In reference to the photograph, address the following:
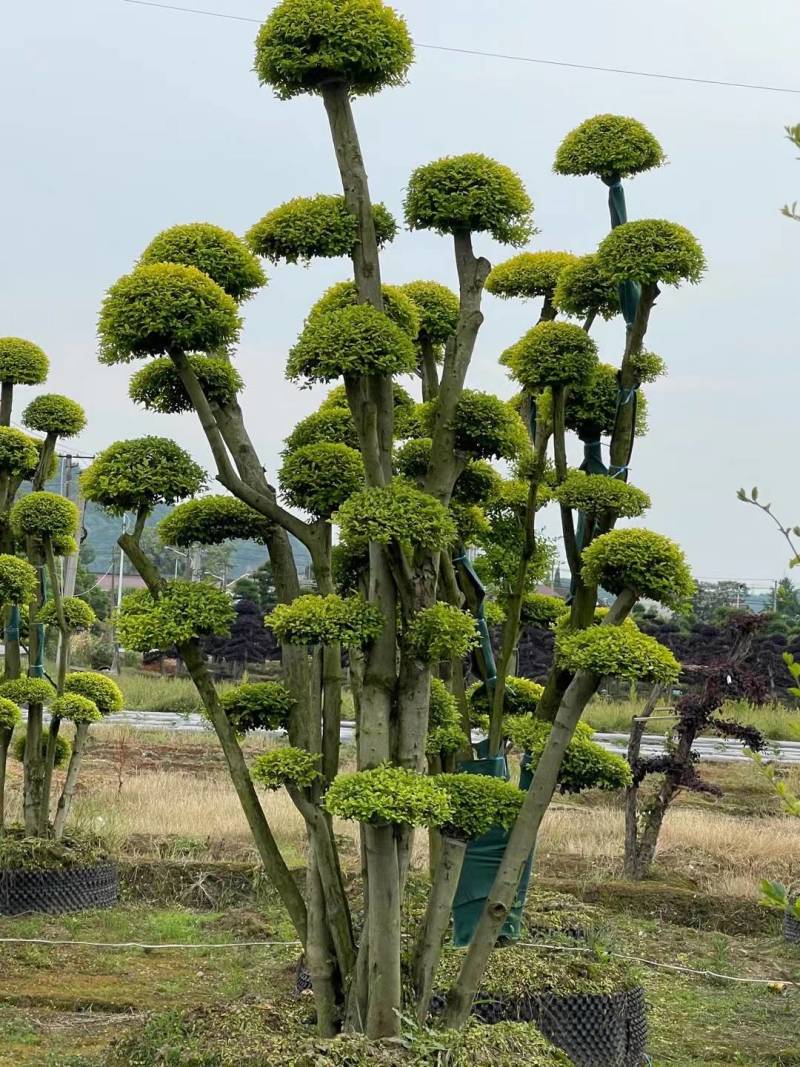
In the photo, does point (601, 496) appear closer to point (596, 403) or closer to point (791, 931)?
point (596, 403)

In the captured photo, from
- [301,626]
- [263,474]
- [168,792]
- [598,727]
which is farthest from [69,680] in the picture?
[598,727]

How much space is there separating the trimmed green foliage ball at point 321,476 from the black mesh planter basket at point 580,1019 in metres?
1.77

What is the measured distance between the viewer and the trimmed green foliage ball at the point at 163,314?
389 cm

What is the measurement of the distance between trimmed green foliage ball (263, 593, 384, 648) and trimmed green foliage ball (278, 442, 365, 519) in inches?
20.2

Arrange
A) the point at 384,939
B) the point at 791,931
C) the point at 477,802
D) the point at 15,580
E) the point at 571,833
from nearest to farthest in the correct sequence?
the point at 384,939, the point at 477,802, the point at 791,931, the point at 15,580, the point at 571,833

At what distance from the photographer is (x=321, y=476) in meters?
4.33

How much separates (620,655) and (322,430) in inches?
57.6

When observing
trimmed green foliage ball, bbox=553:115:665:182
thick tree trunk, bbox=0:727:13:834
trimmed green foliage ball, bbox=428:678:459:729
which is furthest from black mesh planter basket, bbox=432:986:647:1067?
thick tree trunk, bbox=0:727:13:834

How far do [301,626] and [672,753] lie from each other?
14.5 feet

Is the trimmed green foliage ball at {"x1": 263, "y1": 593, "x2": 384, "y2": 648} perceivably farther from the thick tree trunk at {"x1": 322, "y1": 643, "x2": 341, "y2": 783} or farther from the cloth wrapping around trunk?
the cloth wrapping around trunk

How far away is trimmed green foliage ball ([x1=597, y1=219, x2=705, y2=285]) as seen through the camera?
428cm

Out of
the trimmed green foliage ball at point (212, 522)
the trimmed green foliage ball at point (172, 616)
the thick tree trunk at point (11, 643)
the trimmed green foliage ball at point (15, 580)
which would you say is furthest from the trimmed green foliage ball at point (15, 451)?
the trimmed green foliage ball at point (172, 616)

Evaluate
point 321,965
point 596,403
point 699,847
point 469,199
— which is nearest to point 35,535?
point 596,403

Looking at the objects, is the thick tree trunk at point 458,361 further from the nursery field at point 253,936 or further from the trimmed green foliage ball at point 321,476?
the nursery field at point 253,936
